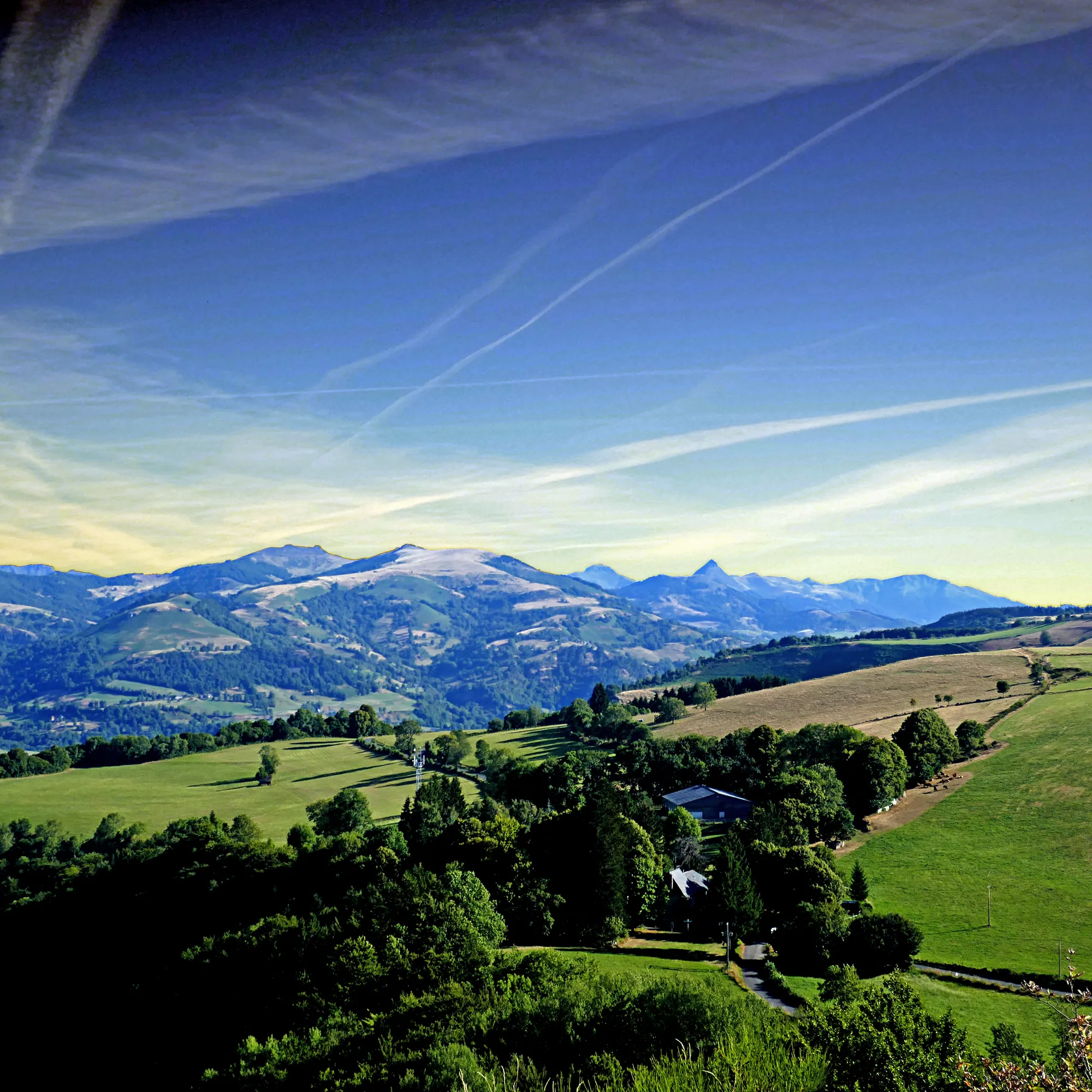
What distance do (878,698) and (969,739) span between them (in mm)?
A: 48986

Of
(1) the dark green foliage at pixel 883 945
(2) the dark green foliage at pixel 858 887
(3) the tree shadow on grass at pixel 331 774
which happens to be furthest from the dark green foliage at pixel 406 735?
(1) the dark green foliage at pixel 883 945

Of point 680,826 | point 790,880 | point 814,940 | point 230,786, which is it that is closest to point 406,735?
point 230,786

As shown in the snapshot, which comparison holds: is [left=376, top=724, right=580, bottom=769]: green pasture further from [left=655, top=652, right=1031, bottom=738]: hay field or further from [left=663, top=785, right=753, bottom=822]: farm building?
[left=663, top=785, right=753, bottom=822]: farm building

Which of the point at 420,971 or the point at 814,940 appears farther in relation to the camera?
the point at 814,940

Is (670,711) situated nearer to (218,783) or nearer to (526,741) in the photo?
(526,741)

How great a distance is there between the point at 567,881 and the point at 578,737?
344 feet

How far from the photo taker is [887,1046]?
76.6ft

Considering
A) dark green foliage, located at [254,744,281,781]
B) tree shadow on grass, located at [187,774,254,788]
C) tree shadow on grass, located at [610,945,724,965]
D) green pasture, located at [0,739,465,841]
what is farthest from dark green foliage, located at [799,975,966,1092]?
tree shadow on grass, located at [187,774,254,788]

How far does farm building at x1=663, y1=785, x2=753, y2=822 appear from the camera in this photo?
328 ft

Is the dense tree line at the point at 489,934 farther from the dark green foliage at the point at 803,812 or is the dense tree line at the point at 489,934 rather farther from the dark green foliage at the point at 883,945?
the dark green foliage at the point at 803,812

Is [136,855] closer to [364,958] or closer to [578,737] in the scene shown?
[364,958]

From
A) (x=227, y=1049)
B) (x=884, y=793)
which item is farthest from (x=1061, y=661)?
(x=227, y=1049)

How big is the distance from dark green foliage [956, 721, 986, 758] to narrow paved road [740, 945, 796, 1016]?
203 feet

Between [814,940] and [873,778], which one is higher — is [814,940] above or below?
below
